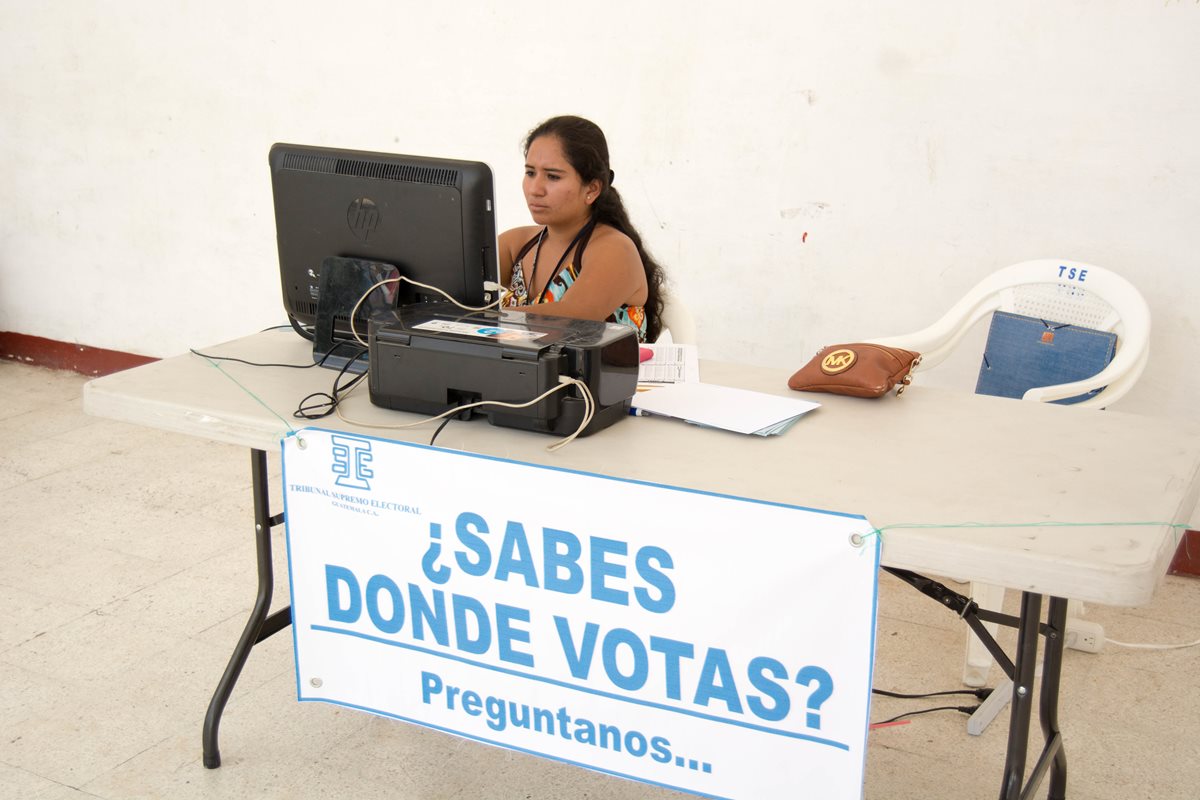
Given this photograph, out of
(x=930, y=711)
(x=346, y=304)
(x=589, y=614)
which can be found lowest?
(x=930, y=711)

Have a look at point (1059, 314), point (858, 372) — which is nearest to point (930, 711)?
point (858, 372)

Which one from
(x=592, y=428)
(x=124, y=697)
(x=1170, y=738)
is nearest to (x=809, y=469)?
(x=592, y=428)

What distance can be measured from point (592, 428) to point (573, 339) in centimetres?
13

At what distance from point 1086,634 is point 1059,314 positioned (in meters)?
0.75

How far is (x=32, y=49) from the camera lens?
14.0 feet

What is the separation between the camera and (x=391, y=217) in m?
1.90

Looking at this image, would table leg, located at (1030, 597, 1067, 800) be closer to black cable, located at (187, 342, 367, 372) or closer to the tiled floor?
the tiled floor

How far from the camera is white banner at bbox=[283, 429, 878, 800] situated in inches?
56.6

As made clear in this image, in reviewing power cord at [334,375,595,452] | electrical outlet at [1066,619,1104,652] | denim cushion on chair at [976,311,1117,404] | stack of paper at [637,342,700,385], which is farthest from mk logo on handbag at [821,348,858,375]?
electrical outlet at [1066,619,1104,652]

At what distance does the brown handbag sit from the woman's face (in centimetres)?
74

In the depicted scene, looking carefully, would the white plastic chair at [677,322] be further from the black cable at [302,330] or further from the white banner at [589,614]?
the white banner at [589,614]

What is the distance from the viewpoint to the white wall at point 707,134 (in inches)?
108

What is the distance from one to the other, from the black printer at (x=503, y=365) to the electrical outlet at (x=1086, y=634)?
4.24 feet

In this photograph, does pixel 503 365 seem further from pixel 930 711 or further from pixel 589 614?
pixel 930 711
